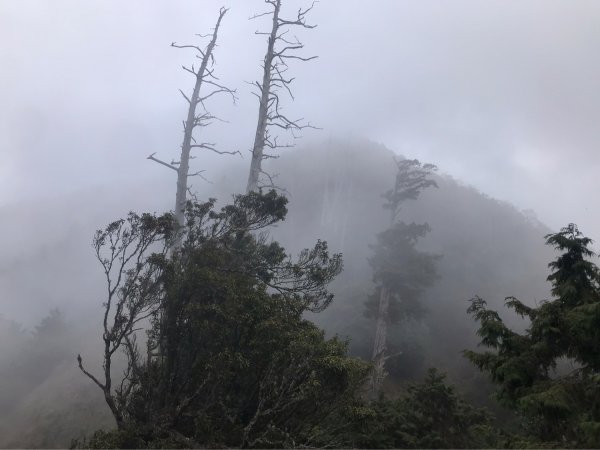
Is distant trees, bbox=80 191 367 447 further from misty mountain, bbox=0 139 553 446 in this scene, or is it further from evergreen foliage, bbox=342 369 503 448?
misty mountain, bbox=0 139 553 446

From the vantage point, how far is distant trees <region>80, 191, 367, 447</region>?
7625 mm

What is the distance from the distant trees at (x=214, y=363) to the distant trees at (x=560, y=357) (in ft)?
8.68

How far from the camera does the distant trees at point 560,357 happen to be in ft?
24.1

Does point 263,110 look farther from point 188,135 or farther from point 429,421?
point 429,421

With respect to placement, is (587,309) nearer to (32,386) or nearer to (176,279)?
(176,279)

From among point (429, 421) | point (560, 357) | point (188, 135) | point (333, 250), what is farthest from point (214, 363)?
point (333, 250)

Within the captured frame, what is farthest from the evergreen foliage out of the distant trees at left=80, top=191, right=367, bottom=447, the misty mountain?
the misty mountain

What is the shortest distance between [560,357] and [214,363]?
6.22 meters

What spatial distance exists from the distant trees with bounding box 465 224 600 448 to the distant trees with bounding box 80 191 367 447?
8.68 ft

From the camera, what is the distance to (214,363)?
8125mm

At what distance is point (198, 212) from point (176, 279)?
7.46ft

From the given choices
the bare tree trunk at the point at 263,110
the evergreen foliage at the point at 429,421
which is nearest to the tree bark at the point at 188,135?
the bare tree trunk at the point at 263,110

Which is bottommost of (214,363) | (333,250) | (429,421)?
(429,421)

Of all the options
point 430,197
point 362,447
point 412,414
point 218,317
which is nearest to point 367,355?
point 412,414
